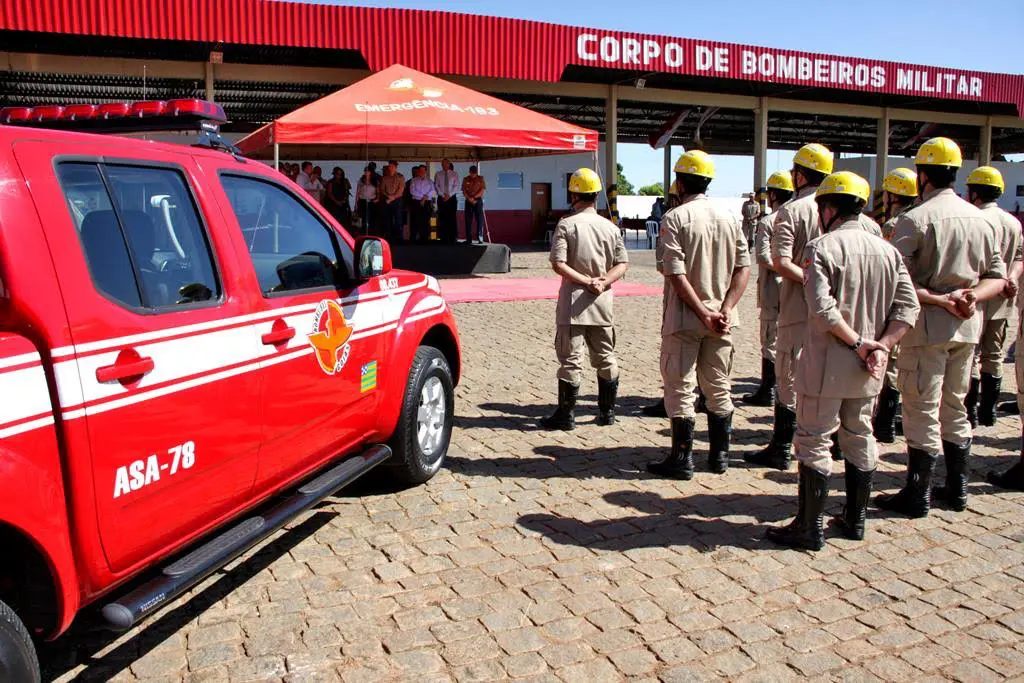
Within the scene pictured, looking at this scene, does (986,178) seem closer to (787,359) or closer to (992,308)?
(992,308)

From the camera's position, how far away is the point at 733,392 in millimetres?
7727

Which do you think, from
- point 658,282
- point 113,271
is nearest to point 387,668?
point 113,271

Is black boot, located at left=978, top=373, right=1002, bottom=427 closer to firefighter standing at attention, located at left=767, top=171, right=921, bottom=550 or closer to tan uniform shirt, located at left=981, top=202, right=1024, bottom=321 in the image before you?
tan uniform shirt, located at left=981, top=202, right=1024, bottom=321

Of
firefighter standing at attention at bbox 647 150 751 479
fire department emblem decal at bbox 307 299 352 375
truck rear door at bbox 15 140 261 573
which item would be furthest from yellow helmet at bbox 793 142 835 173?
truck rear door at bbox 15 140 261 573

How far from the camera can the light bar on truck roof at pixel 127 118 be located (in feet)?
11.9

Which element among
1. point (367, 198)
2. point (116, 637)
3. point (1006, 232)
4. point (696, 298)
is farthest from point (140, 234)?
point (367, 198)

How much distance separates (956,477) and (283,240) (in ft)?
12.7

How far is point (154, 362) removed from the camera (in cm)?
283

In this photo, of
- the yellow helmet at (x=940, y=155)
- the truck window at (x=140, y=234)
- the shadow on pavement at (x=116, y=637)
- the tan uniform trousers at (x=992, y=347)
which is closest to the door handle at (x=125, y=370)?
the truck window at (x=140, y=234)

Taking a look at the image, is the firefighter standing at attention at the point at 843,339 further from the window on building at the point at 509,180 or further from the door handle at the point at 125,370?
the window on building at the point at 509,180

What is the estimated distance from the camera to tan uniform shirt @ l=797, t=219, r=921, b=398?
4.07 metres

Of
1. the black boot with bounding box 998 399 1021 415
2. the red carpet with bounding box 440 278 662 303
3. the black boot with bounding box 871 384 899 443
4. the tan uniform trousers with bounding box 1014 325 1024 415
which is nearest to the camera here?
the tan uniform trousers with bounding box 1014 325 1024 415

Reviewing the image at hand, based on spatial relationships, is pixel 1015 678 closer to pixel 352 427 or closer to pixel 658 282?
pixel 352 427

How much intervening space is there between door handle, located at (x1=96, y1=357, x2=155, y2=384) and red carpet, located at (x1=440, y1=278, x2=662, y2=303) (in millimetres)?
10580
